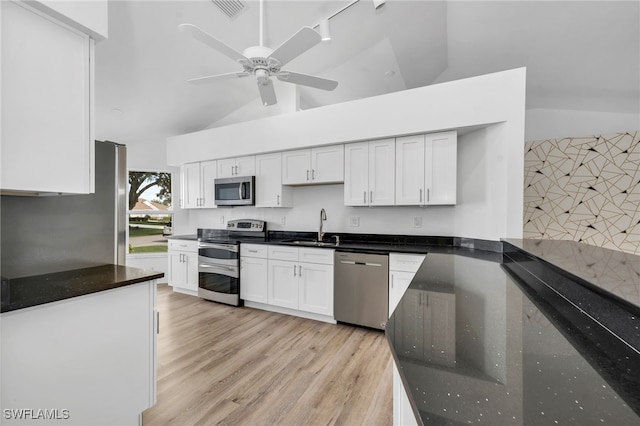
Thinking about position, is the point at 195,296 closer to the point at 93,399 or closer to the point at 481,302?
the point at 93,399

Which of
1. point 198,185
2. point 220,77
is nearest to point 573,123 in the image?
point 220,77

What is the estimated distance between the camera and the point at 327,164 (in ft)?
11.4

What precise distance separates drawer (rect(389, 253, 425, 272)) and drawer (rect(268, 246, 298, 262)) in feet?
3.77

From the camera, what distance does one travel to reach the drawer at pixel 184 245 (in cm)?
421

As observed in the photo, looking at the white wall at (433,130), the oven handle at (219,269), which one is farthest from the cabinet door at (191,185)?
the oven handle at (219,269)

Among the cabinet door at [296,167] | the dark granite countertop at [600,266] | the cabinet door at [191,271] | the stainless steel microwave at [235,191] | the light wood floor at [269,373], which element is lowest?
the light wood floor at [269,373]

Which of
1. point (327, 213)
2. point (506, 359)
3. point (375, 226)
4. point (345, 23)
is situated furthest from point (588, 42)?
point (506, 359)

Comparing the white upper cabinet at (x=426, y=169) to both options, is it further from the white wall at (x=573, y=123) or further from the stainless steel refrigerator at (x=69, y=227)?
the white wall at (x=573, y=123)

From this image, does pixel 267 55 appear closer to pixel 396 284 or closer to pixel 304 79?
pixel 304 79

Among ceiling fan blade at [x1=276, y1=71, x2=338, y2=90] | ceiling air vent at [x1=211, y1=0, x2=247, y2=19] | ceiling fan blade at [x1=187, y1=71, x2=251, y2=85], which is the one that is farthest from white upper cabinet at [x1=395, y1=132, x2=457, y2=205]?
ceiling air vent at [x1=211, y1=0, x2=247, y2=19]

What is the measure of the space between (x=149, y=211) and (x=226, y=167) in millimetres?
1885

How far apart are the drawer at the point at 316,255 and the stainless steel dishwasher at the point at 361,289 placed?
10 cm

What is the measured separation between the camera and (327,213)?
3859mm

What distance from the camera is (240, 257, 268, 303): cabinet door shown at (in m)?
3.57
